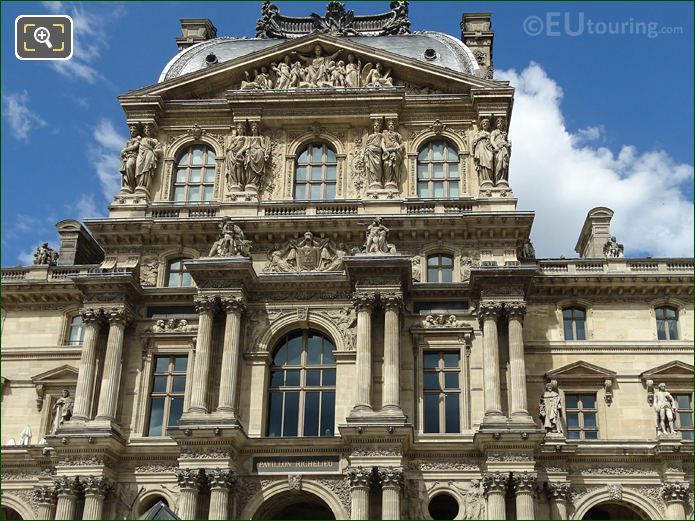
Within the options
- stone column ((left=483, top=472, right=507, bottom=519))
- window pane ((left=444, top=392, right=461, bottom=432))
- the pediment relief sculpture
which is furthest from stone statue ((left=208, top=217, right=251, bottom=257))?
stone column ((left=483, top=472, right=507, bottom=519))

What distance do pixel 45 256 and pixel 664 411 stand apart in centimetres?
2697

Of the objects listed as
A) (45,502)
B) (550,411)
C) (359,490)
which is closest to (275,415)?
(359,490)

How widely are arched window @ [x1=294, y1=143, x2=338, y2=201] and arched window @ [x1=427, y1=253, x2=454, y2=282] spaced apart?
5.24m

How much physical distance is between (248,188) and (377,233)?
20.6ft

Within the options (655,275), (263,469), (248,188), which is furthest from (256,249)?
(655,275)

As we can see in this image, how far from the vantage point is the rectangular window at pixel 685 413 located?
36.8 meters

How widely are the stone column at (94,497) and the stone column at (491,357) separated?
13.8 meters

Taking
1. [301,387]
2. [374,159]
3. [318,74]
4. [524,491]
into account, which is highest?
[318,74]

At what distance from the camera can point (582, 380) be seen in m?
37.2

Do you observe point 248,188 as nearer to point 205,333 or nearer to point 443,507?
point 205,333

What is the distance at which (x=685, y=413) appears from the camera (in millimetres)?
37094

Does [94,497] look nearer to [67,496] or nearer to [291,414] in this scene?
[67,496]

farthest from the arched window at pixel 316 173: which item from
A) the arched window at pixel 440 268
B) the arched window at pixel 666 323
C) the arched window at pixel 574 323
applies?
the arched window at pixel 666 323

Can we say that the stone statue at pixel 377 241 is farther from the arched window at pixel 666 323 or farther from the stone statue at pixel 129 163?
the arched window at pixel 666 323
